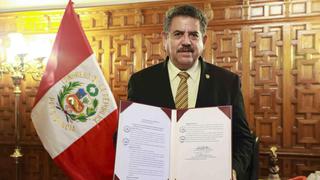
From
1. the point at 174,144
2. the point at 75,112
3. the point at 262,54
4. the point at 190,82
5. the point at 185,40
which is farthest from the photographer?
the point at 262,54

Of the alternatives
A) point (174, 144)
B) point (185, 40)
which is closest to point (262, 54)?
point (185, 40)

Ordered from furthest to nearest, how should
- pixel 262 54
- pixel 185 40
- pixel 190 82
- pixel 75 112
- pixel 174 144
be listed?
pixel 262 54 → pixel 75 112 → pixel 190 82 → pixel 185 40 → pixel 174 144

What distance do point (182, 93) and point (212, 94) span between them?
4.9 inches

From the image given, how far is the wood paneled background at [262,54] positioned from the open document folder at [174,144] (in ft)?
7.74

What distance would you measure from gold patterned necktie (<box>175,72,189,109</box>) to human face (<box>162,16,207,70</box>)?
67 millimetres

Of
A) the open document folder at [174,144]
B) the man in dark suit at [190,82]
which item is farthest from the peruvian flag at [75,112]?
the open document folder at [174,144]

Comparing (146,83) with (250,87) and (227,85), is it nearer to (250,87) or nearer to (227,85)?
(227,85)

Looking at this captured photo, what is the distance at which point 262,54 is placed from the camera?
3.39 m

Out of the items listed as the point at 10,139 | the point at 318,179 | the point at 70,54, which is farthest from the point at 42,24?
the point at 318,179

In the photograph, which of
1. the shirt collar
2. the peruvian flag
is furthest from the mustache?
the peruvian flag

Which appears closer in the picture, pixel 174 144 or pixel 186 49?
pixel 174 144

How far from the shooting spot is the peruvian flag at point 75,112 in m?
2.41

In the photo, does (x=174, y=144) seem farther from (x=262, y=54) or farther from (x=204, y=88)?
(x=262, y=54)

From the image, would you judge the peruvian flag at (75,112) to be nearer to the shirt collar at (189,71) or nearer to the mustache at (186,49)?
the shirt collar at (189,71)
